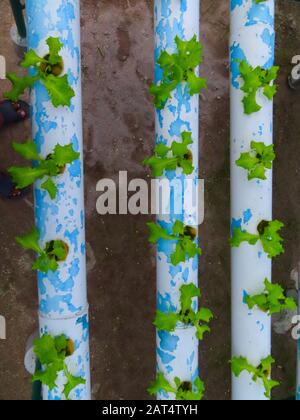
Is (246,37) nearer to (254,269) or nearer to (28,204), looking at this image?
(254,269)

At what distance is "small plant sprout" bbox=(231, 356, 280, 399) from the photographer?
5.41 feet

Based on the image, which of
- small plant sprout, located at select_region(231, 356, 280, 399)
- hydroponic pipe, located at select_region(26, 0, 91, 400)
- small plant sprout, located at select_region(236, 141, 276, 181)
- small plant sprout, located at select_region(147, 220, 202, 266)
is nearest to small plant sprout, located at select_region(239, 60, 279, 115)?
small plant sprout, located at select_region(236, 141, 276, 181)

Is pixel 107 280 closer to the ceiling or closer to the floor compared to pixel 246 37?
closer to the floor

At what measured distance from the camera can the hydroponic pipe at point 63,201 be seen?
1443mm

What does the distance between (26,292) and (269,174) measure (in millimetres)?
1380

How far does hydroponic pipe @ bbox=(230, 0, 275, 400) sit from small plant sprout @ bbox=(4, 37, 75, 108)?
692mm

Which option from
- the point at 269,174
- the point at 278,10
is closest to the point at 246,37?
the point at 269,174

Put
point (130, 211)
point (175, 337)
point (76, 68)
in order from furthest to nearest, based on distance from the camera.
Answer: point (130, 211), point (175, 337), point (76, 68)

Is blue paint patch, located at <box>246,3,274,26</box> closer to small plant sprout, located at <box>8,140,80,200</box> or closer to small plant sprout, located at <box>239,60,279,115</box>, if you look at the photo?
small plant sprout, located at <box>239,60,279,115</box>

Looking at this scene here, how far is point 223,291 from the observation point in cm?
231

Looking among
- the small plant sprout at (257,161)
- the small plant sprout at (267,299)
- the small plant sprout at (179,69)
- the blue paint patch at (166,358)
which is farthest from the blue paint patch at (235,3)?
the blue paint patch at (166,358)

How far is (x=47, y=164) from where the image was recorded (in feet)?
4.73

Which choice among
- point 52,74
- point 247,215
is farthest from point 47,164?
point 247,215
